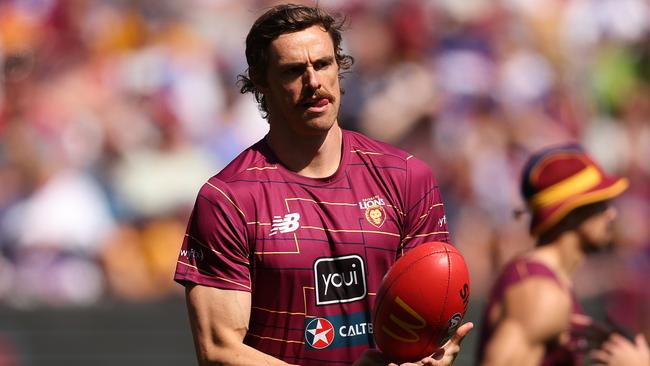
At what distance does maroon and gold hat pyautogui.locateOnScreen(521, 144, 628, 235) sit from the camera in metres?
7.07

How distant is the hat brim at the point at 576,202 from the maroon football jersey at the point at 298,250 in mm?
1941

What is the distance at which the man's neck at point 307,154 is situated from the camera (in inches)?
209

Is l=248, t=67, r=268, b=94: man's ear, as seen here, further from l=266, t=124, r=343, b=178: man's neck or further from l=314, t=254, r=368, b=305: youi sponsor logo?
l=314, t=254, r=368, b=305: youi sponsor logo

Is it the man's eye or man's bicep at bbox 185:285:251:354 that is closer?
man's bicep at bbox 185:285:251:354

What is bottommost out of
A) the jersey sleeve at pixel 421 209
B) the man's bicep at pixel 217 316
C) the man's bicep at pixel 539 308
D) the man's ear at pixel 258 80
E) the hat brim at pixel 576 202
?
the man's bicep at pixel 539 308

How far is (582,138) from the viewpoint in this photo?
11.4 metres

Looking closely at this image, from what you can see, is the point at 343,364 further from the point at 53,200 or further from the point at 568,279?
the point at 53,200

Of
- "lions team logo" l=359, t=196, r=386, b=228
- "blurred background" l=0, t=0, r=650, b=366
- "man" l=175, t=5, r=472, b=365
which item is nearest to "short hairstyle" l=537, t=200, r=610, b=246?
"man" l=175, t=5, r=472, b=365

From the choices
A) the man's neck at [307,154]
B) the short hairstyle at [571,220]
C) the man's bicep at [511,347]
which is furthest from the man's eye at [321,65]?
the short hairstyle at [571,220]

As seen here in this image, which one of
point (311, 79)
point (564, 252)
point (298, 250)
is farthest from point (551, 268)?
point (311, 79)

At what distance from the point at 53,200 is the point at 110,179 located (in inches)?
18.6

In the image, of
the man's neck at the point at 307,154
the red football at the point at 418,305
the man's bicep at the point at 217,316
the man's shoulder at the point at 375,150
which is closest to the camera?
the red football at the point at 418,305

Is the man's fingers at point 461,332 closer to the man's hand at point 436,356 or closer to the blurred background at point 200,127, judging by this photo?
the man's hand at point 436,356

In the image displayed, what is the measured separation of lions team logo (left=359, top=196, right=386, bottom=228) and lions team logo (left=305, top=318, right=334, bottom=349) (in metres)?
0.40
